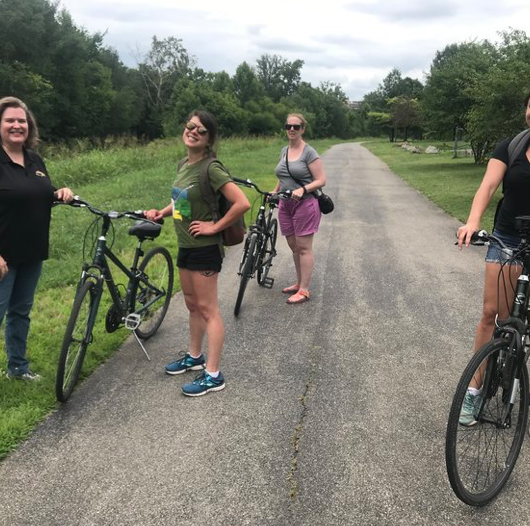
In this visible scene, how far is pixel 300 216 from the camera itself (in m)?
5.32

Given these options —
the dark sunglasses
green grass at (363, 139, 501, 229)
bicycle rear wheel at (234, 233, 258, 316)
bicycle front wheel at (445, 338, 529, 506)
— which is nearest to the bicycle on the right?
bicycle front wheel at (445, 338, 529, 506)

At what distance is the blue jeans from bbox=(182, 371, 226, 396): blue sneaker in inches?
49.4

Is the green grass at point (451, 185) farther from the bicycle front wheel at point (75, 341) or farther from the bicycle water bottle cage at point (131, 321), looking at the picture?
the bicycle front wheel at point (75, 341)

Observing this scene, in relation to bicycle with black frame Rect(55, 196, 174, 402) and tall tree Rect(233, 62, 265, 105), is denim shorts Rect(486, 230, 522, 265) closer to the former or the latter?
bicycle with black frame Rect(55, 196, 174, 402)

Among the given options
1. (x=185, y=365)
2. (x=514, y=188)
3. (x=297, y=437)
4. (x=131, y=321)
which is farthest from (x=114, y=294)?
(x=514, y=188)

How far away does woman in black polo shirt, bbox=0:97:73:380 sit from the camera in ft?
10.3

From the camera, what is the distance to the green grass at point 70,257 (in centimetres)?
325

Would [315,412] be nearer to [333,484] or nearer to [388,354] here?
[333,484]

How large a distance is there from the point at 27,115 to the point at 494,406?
3.49 metres

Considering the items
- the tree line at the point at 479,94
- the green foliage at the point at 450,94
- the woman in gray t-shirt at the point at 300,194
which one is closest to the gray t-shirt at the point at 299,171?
the woman in gray t-shirt at the point at 300,194

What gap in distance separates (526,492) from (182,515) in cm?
181

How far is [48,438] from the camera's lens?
295 centimetres

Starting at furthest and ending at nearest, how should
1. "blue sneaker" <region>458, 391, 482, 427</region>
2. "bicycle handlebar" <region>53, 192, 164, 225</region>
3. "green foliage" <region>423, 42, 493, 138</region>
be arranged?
"green foliage" <region>423, 42, 493, 138</region>
"bicycle handlebar" <region>53, 192, 164, 225</region>
"blue sneaker" <region>458, 391, 482, 427</region>

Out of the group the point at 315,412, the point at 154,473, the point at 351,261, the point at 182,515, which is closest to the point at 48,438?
the point at 154,473
